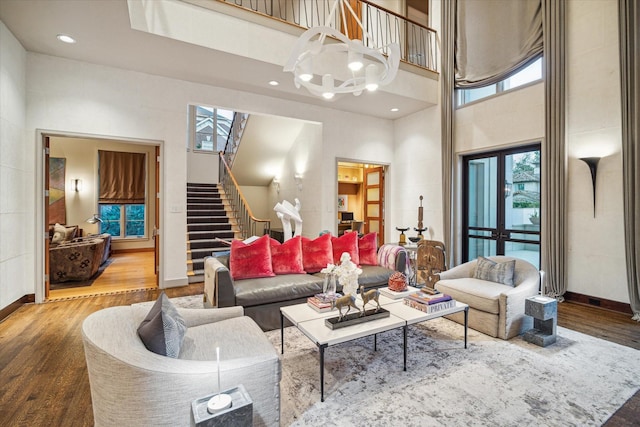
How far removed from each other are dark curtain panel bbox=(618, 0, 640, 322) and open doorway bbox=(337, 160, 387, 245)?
419cm

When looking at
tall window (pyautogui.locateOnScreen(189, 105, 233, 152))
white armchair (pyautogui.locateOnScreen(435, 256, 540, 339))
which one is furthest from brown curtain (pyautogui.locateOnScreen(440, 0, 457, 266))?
tall window (pyautogui.locateOnScreen(189, 105, 233, 152))

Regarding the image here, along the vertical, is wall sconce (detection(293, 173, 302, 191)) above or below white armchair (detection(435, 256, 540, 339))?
above

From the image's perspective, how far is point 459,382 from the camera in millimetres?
2295

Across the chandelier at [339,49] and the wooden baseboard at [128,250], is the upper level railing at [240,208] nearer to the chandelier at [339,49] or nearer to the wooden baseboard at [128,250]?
the wooden baseboard at [128,250]

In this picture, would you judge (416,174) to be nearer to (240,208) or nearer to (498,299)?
(498,299)

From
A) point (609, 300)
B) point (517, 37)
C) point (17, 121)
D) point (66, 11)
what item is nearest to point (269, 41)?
point (66, 11)

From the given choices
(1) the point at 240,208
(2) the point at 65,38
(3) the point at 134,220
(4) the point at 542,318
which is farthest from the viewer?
(3) the point at 134,220

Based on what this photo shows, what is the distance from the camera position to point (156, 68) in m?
4.56

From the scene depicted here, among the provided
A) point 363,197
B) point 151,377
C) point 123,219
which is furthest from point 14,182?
point 363,197

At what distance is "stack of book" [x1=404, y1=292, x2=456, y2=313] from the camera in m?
2.65

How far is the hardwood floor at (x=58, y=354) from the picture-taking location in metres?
1.96

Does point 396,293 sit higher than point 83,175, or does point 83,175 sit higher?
point 83,175

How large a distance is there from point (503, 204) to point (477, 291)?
2.57 metres

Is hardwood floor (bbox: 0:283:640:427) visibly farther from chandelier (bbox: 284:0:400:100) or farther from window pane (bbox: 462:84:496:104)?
window pane (bbox: 462:84:496:104)
